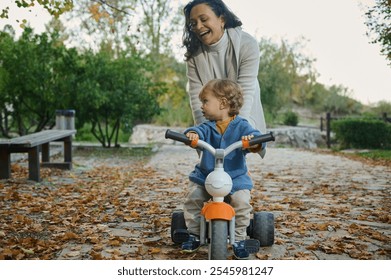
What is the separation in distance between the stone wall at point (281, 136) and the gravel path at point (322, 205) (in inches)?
178

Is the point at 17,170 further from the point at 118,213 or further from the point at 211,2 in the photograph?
the point at 211,2

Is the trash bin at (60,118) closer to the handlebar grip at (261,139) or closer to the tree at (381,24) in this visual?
the tree at (381,24)

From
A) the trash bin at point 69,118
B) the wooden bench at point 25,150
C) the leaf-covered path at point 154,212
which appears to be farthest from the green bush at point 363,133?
the wooden bench at point 25,150

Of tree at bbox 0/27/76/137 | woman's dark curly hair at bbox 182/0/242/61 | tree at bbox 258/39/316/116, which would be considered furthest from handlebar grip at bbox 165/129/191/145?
tree at bbox 258/39/316/116

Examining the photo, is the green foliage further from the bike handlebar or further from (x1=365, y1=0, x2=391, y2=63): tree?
the bike handlebar

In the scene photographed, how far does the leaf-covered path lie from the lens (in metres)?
2.56

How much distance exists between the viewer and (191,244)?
96.0 inches

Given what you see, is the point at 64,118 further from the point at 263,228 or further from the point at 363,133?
the point at 363,133

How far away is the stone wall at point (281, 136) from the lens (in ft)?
40.0

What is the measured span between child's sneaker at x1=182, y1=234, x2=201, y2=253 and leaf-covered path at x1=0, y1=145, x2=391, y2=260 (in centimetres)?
4

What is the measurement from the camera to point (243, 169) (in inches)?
93.1

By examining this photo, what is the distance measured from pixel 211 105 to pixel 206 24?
532 mm

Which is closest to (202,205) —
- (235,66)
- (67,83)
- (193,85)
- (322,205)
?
(193,85)

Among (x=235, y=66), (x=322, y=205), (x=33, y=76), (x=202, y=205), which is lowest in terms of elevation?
(x=322, y=205)
